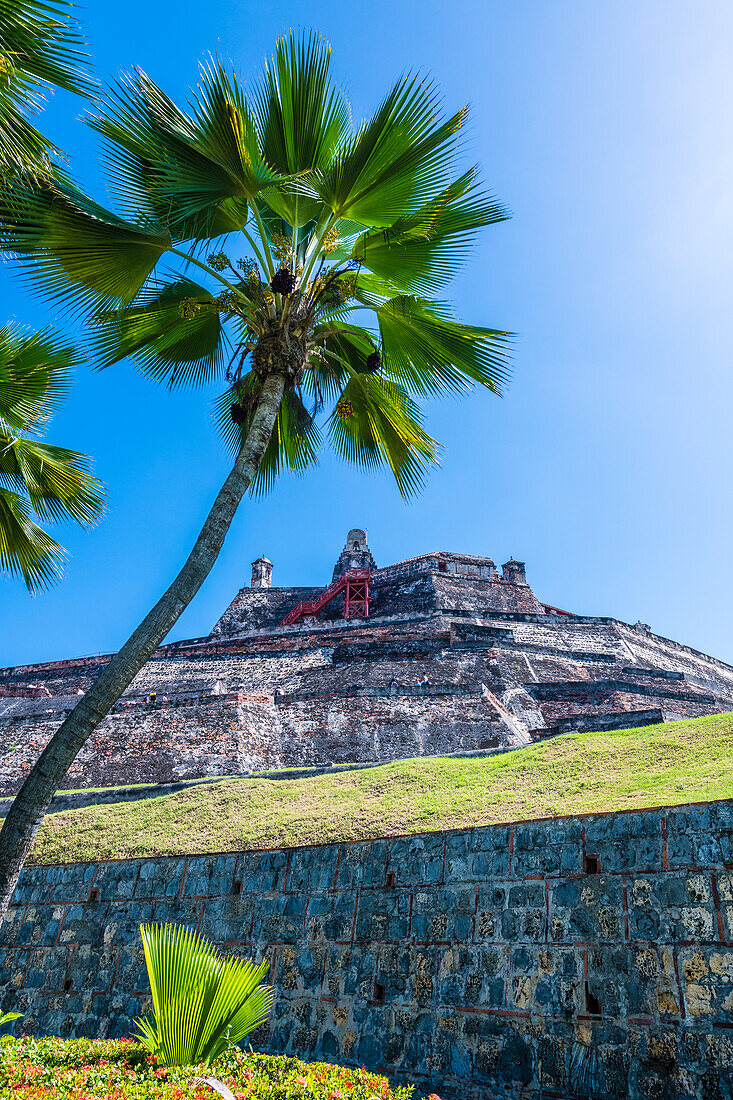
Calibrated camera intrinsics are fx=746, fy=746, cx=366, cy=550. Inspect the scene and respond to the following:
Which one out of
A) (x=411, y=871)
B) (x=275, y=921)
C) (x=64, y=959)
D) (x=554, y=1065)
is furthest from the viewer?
(x=64, y=959)

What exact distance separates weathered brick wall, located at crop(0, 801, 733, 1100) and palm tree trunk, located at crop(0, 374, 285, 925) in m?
2.59

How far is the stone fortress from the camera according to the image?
13.8 metres

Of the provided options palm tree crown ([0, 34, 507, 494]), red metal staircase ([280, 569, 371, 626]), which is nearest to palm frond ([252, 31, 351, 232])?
palm tree crown ([0, 34, 507, 494])

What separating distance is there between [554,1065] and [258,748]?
9872 mm

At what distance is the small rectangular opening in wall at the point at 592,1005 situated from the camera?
4.66 meters

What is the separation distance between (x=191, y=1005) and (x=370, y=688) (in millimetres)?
11545

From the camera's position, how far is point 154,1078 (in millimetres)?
3566

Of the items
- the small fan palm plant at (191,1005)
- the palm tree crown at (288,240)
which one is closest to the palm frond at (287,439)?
the palm tree crown at (288,240)

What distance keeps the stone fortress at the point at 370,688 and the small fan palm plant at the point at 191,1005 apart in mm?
9289

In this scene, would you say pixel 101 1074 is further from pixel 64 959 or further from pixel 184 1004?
pixel 64 959

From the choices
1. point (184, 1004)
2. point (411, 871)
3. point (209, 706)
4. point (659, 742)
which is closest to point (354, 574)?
point (209, 706)

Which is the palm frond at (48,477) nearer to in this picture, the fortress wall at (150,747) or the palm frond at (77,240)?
the palm frond at (77,240)

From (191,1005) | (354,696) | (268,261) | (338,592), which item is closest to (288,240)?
(268,261)

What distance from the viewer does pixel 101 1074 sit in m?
3.71
